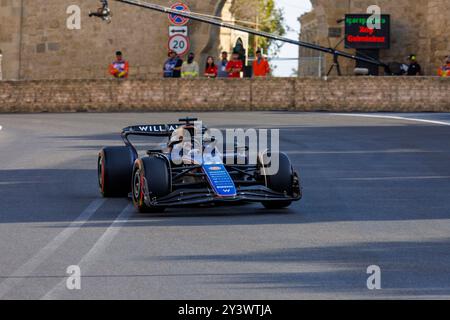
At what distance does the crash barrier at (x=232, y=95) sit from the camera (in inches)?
1421

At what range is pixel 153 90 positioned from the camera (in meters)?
38.5

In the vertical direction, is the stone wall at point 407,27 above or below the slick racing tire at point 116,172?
above

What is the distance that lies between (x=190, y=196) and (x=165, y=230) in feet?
3.57

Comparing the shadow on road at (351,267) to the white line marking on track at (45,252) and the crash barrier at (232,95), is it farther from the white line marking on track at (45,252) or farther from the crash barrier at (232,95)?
the crash barrier at (232,95)

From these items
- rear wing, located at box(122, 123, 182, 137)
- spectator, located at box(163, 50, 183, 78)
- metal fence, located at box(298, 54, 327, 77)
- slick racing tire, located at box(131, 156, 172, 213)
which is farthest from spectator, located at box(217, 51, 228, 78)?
slick racing tire, located at box(131, 156, 172, 213)

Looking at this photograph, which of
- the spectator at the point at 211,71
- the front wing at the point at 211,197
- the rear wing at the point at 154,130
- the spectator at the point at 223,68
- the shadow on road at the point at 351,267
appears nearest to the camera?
the shadow on road at the point at 351,267

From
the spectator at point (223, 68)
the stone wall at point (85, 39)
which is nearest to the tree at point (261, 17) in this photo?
the stone wall at point (85, 39)

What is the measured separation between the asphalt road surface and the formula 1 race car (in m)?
0.21

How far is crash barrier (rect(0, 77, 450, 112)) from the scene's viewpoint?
3609cm

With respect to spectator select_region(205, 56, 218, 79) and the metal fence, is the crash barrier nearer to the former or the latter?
spectator select_region(205, 56, 218, 79)

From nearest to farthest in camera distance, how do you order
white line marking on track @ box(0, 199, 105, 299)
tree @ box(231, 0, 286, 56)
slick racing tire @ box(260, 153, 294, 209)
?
white line marking on track @ box(0, 199, 105, 299)
slick racing tire @ box(260, 153, 294, 209)
tree @ box(231, 0, 286, 56)

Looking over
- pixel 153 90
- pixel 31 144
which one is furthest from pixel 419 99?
pixel 31 144

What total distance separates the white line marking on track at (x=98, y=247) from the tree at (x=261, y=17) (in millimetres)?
48051
